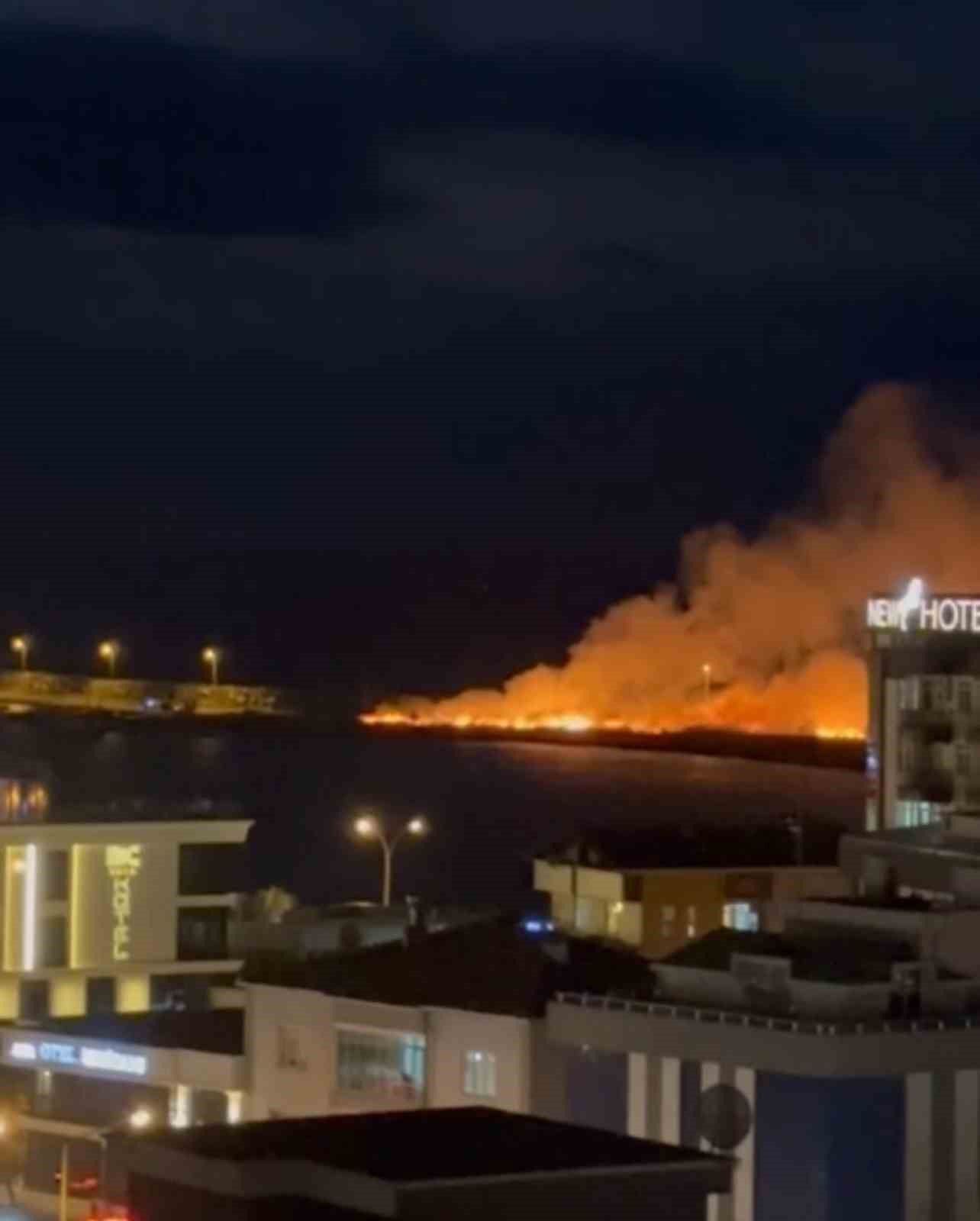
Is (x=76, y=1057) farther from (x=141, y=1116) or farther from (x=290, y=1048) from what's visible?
(x=290, y=1048)

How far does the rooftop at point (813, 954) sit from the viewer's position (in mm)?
7738

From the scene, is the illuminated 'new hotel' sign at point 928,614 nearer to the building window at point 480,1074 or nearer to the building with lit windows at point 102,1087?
the building with lit windows at point 102,1087

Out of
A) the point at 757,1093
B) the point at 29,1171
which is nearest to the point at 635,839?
the point at 29,1171

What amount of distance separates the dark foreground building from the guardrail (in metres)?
2.07

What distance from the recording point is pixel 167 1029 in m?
10.5

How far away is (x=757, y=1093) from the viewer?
7.47 meters

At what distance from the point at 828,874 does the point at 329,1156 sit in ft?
42.8

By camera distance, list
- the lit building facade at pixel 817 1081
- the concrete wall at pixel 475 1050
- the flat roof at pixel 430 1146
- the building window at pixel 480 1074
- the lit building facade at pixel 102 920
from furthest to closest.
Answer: the lit building facade at pixel 102 920
the building window at pixel 480 1074
the concrete wall at pixel 475 1050
the lit building facade at pixel 817 1081
the flat roof at pixel 430 1146

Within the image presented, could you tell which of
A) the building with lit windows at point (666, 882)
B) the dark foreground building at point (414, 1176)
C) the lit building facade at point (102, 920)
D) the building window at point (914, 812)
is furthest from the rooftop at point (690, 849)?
the dark foreground building at point (414, 1176)

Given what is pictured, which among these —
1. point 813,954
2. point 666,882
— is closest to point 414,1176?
point 813,954

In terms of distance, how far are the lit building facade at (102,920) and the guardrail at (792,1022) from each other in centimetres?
651

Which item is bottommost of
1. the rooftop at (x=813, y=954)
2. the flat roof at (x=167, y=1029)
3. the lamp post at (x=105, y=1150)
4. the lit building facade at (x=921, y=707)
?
the lamp post at (x=105, y=1150)

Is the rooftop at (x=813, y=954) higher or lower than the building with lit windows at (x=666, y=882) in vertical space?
higher

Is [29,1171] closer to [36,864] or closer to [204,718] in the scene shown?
[36,864]
